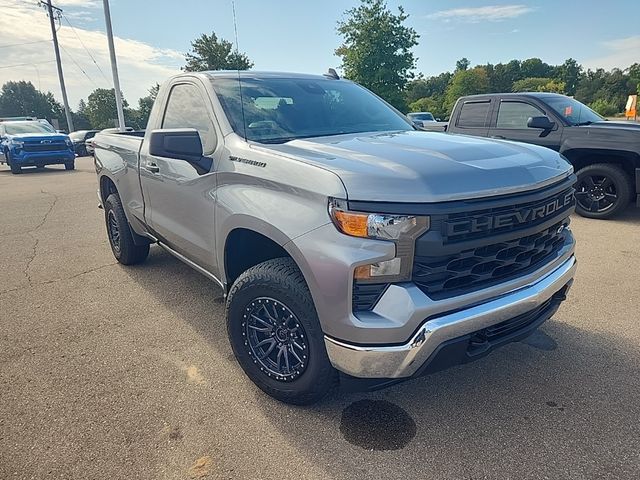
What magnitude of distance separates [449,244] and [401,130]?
1.57m

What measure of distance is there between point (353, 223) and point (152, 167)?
2.33 meters

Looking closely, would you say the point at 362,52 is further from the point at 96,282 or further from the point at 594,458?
the point at 594,458

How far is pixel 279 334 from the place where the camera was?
2.51 meters

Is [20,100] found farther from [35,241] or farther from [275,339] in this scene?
[275,339]

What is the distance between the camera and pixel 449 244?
1998 mm

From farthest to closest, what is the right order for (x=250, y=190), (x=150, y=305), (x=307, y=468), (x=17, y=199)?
(x=17, y=199) → (x=150, y=305) → (x=250, y=190) → (x=307, y=468)

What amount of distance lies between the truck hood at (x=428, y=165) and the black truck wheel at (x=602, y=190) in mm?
4560

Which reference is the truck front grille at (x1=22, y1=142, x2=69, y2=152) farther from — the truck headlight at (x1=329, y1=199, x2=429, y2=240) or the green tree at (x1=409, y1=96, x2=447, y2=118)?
the green tree at (x1=409, y1=96, x2=447, y2=118)

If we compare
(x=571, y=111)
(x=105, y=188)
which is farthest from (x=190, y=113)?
(x=571, y=111)

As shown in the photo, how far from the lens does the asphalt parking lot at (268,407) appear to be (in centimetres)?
216

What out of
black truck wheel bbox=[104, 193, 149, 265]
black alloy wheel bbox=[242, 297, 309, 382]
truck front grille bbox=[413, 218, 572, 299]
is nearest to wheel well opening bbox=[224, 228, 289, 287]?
black alloy wheel bbox=[242, 297, 309, 382]

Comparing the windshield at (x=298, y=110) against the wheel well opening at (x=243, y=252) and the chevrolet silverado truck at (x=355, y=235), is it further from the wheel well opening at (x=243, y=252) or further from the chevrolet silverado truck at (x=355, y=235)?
the wheel well opening at (x=243, y=252)

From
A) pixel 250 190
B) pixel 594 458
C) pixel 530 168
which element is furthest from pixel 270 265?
pixel 594 458

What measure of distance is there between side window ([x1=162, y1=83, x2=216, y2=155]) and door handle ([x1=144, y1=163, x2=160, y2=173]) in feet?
1.13
